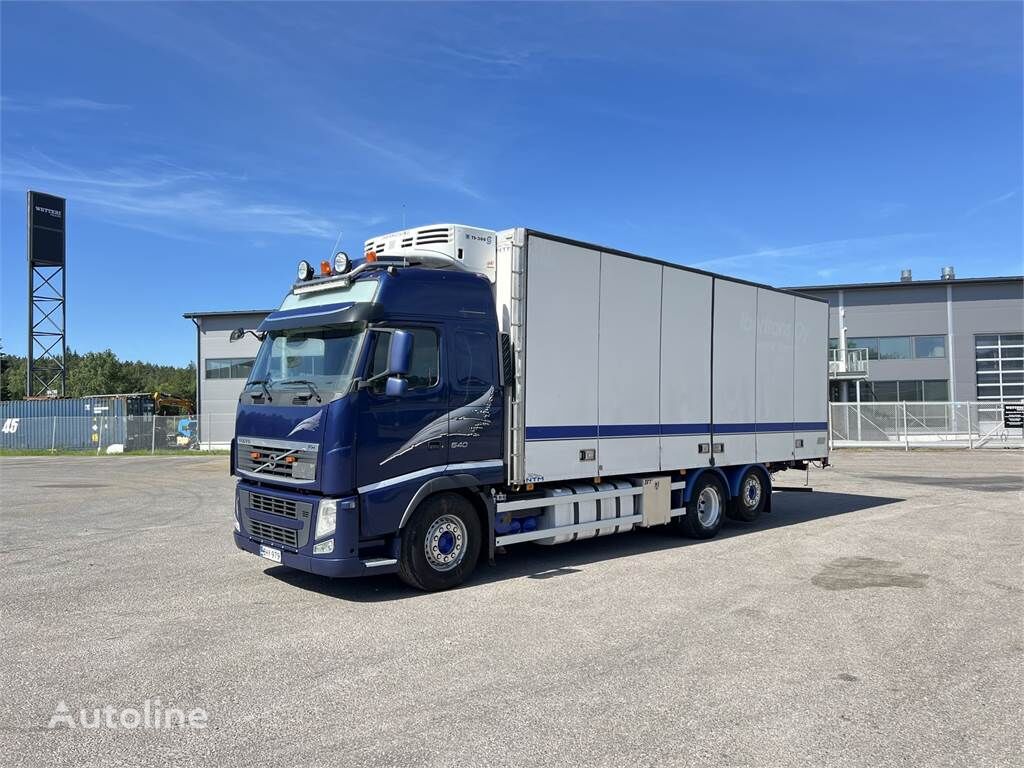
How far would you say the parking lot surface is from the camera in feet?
13.3

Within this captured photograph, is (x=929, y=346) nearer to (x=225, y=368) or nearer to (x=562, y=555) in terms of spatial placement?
(x=562, y=555)

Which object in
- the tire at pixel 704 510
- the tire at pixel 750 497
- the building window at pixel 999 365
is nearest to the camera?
the tire at pixel 704 510

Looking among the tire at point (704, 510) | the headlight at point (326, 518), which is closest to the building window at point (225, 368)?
the tire at point (704, 510)

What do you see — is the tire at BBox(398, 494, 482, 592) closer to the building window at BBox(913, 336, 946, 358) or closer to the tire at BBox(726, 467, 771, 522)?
the tire at BBox(726, 467, 771, 522)

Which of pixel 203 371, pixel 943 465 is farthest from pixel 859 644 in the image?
pixel 203 371

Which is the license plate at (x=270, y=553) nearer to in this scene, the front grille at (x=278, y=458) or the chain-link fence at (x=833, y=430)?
the front grille at (x=278, y=458)

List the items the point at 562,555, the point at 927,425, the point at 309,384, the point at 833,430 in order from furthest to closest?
the point at 833,430 → the point at 927,425 → the point at 562,555 → the point at 309,384

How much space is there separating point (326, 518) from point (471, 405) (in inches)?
73.8

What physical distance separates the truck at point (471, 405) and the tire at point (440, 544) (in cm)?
2

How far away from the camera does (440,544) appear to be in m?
7.50

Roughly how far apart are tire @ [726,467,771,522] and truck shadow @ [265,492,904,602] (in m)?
0.20

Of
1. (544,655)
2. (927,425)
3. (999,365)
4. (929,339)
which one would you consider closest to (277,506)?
(544,655)

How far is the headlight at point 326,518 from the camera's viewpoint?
265 inches

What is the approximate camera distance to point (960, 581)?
26.0 ft
